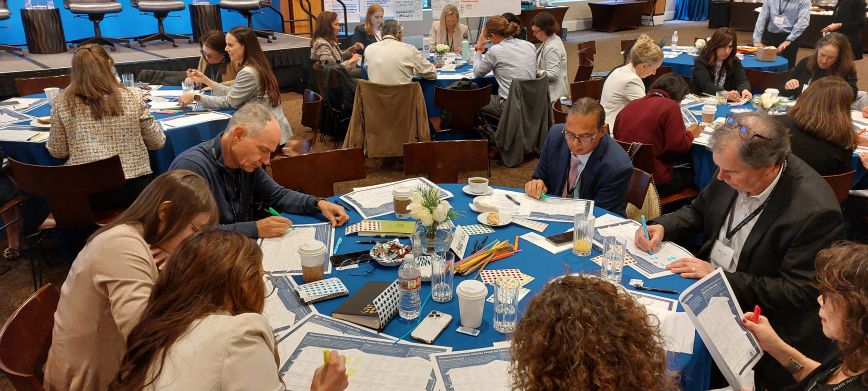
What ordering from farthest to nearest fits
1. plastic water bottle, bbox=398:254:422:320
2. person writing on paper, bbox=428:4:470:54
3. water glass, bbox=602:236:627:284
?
person writing on paper, bbox=428:4:470:54
water glass, bbox=602:236:627:284
plastic water bottle, bbox=398:254:422:320

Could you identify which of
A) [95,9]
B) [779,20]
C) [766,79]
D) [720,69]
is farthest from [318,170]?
[779,20]

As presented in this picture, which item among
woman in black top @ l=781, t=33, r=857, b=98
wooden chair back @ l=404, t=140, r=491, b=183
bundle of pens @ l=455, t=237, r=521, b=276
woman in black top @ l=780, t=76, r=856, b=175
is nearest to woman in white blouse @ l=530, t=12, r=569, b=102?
woman in black top @ l=781, t=33, r=857, b=98

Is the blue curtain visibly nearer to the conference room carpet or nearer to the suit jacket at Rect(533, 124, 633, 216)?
the conference room carpet

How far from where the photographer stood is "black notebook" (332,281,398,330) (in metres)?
1.99

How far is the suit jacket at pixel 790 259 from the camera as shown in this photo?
7.58 feet

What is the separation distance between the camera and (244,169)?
2.91m

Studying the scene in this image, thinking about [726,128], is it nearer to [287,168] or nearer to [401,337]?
[401,337]

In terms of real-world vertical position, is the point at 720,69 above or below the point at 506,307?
above

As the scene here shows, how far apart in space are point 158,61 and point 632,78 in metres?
6.03

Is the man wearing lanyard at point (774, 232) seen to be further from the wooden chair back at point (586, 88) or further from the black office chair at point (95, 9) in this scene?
the black office chair at point (95, 9)

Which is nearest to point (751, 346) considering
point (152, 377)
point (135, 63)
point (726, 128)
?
point (726, 128)

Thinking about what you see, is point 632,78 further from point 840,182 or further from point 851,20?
point 851,20

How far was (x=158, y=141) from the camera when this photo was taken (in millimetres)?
3967

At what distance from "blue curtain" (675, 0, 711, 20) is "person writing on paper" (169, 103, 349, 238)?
52.9 feet
